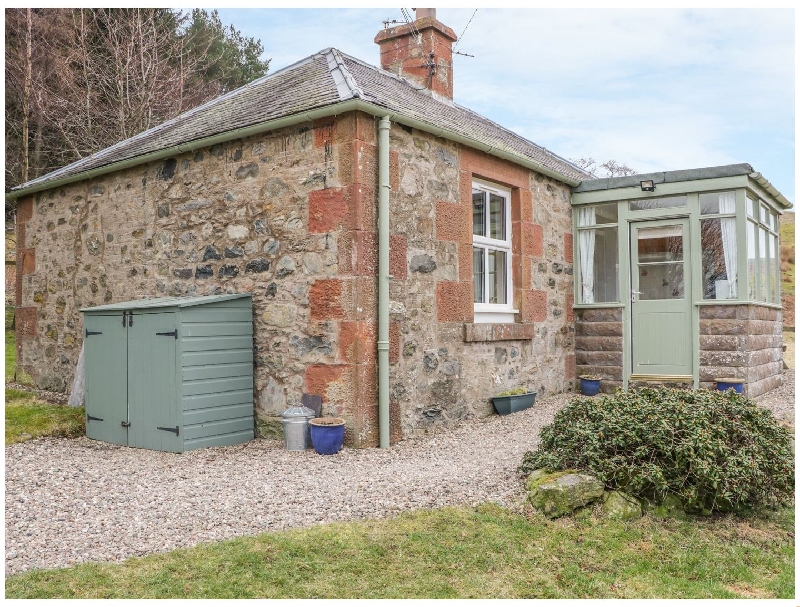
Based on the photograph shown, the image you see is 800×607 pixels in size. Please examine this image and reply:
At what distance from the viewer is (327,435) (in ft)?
21.4

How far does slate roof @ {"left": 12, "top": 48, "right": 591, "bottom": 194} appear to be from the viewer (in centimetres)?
731

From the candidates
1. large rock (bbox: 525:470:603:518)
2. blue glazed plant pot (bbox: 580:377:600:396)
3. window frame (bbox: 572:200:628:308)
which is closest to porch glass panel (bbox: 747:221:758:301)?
window frame (bbox: 572:200:628:308)

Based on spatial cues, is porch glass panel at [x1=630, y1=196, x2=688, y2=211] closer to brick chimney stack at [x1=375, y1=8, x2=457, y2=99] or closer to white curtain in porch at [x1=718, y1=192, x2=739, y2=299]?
white curtain in porch at [x1=718, y1=192, x2=739, y2=299]

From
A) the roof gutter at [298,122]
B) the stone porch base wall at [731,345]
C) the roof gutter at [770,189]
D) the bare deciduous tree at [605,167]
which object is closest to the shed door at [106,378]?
the roof gutter at [298,122]

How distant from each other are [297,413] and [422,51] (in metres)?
7.00

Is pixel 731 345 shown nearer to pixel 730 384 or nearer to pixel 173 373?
pixel 730 384

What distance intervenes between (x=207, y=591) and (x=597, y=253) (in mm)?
8448

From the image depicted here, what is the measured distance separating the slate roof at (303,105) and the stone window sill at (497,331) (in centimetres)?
218

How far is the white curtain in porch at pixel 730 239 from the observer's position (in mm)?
9617

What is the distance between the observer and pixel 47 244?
10.5 m

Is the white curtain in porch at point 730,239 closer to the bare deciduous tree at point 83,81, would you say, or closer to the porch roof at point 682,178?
the porch roof at point 682,178

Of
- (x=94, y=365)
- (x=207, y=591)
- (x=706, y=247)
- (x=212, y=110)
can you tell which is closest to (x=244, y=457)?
(x=94, y=365)

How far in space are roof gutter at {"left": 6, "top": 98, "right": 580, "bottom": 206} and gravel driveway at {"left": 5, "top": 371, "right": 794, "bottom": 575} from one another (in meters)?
3.31

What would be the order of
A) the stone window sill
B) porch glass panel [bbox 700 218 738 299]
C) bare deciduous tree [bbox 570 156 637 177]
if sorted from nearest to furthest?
1. the stone window sill
2. porch glass panel [bbox 700 218 738 299]
3. bare deciduous tree [bbox 570 156 637 177]
